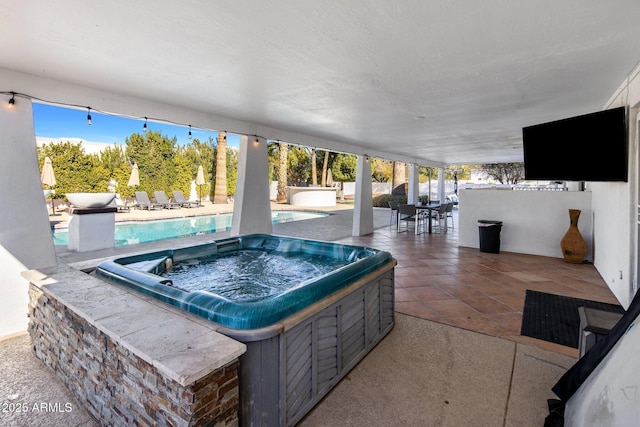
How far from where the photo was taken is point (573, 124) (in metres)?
3.71

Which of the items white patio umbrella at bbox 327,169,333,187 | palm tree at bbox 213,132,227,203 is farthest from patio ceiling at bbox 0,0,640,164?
white patio umbrella at bbox 327,169,333,187

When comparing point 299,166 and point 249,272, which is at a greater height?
point 299,166

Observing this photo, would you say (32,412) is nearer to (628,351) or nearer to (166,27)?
(166,27)

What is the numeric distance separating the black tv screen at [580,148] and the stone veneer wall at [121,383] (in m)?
4.21

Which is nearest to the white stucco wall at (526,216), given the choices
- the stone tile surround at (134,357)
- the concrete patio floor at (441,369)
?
the concrete patio floor at (441,369)

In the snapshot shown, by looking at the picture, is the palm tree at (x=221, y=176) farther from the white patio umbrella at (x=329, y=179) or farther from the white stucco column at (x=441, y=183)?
the white stucco column at (x=441, y=183)

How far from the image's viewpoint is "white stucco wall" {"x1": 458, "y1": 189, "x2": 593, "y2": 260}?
18.3 ft

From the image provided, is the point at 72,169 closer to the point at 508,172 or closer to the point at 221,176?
the point at 221,176

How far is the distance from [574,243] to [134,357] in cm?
643

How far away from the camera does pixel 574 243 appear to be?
5.27 m

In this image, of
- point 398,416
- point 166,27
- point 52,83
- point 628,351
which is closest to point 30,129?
point 52,83

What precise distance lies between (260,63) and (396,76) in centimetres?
141

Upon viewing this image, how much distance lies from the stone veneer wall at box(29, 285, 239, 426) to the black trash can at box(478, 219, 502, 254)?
591 cm

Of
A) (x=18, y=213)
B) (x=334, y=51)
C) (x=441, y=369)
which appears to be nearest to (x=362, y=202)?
(x=334, y=51)
